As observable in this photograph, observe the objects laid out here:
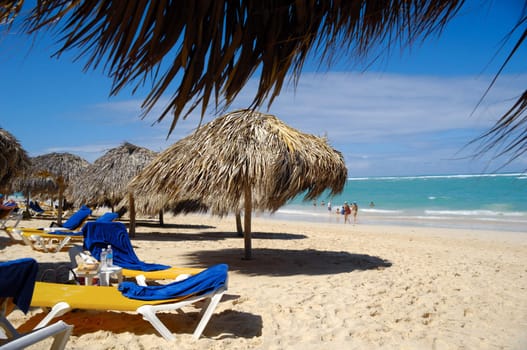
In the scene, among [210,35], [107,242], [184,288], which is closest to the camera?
[210,35]

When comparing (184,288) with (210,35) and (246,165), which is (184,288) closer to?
(210,35)

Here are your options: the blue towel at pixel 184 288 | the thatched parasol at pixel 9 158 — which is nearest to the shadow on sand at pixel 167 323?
the blue towel at pixel 184 288

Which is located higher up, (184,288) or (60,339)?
(184,288)

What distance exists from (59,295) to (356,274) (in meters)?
4.10

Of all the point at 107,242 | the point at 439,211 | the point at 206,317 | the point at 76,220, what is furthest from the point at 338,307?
the point at 439,211

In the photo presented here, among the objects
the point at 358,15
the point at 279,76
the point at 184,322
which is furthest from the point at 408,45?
the point at 184,322

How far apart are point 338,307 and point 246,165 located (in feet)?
7.99

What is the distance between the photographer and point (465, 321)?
13.7 ft

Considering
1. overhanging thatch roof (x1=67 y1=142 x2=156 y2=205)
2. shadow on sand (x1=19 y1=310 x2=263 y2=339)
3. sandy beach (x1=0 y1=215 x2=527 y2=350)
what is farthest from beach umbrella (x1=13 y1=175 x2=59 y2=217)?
shadow on sand (x1=19 y1=310 x2=263 y2=339)

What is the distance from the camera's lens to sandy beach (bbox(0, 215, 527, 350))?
350 centimetres

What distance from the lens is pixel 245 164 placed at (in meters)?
6.03

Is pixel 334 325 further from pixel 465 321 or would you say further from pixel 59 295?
pixel 59 295

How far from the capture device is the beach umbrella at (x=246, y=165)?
603 centimetres

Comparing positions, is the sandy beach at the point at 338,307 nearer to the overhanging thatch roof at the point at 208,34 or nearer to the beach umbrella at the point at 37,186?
the overhanging thatch roof at the point at 208,34
